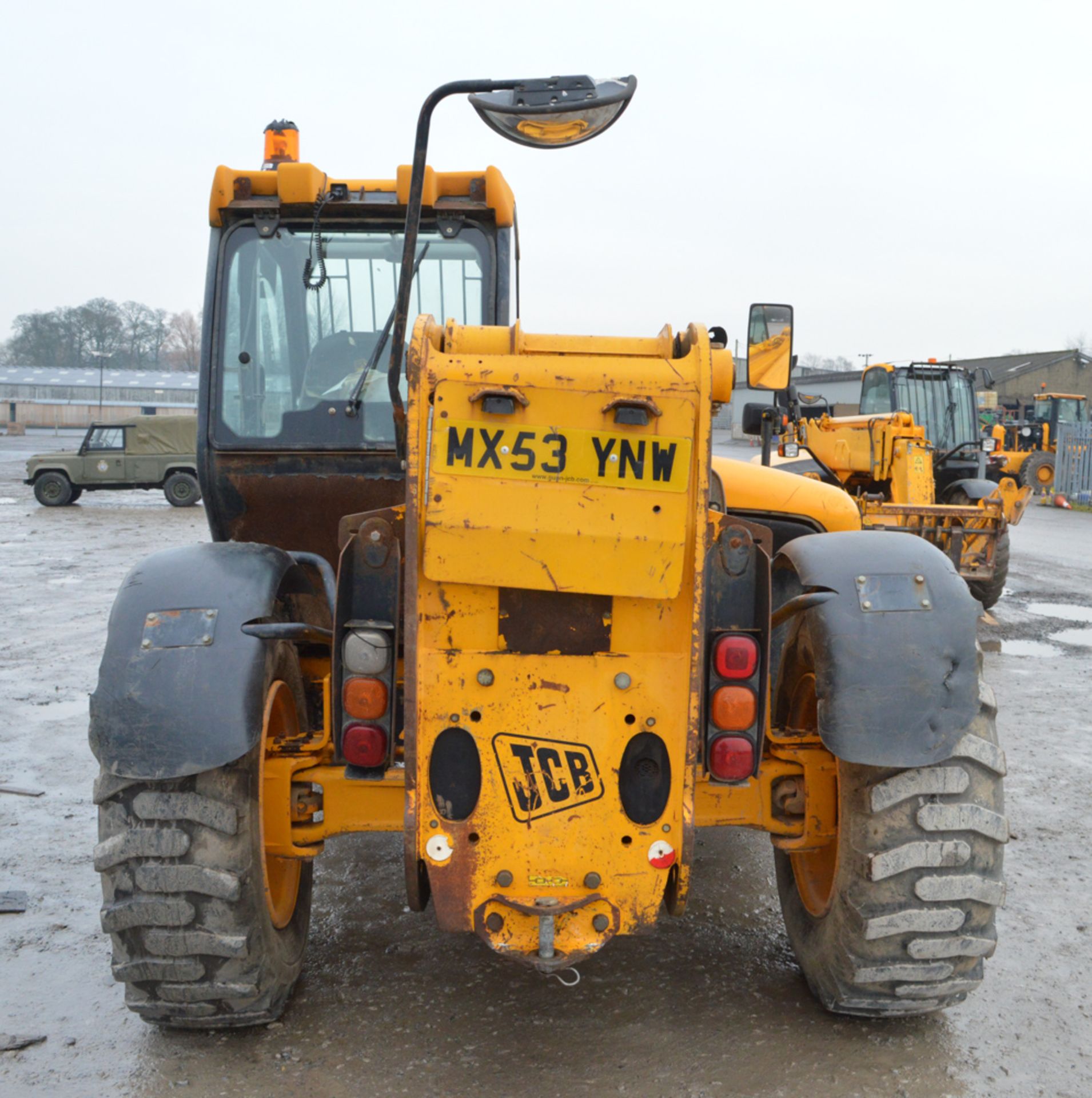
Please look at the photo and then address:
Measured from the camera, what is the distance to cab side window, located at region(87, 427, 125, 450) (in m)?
22.6

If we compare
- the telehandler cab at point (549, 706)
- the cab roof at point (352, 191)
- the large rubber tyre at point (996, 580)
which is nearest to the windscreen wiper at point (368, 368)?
the cab roof at point (352, 191)

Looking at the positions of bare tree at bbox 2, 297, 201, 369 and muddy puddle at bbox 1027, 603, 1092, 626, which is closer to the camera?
muddy puddle at bbox 1027, 603, 1092, 626

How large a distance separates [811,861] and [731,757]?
837mm

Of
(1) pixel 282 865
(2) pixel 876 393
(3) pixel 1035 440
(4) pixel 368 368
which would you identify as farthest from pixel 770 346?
(3) pixel 1035 440

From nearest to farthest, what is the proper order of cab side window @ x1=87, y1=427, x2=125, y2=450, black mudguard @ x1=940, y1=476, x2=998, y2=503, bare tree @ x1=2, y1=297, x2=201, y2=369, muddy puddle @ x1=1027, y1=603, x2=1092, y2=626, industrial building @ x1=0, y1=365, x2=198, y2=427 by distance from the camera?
muddy puddle @ x1=1027, y1=603, x2=1092, y2=626 → black mudguard @ x1=940, y1=476, x2=998, y2=503 → cab side window @ x1=87, y1=427, x2=125, y2=450 → industrial building @ x1=0, y1=365, x2=198, y2=427 → bare tree @ x1=2, y1=297, x2=201, y2=369

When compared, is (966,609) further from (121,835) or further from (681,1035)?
(121,835)

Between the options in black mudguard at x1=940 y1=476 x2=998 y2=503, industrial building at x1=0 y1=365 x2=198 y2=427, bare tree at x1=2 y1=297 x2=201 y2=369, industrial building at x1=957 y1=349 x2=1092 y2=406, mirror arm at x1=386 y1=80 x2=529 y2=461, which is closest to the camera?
mirror arm at x1=386 y1=80 x2=529 y2=461

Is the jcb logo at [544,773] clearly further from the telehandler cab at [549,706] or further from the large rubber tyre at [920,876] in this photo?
the large rubber tyre at [920,876]

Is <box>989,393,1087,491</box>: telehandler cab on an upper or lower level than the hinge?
lower

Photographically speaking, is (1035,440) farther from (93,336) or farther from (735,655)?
(93,336)

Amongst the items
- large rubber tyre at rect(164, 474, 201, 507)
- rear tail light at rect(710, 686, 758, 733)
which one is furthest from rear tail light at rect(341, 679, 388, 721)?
large rubber tyre at rect(164, 474, 201, 507)

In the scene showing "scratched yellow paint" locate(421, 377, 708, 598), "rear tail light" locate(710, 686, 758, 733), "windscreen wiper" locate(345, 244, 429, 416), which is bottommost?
"rear tail light" locate(710, 686, 758, 733)

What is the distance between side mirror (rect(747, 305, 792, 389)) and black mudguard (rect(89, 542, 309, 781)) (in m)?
1.67

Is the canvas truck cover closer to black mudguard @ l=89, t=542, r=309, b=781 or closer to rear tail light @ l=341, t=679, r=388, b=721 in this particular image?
black mudguard @ l=89, t=542, r=309, b=781
